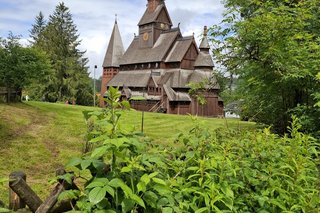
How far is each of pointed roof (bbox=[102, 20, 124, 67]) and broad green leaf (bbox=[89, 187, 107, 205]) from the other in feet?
179

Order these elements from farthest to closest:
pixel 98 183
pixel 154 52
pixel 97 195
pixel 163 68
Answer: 1. pixel 154 52
2. pixel 163 68
3. pixel 98 183
4. pixel 97 195

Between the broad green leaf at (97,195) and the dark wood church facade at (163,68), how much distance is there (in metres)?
32.9

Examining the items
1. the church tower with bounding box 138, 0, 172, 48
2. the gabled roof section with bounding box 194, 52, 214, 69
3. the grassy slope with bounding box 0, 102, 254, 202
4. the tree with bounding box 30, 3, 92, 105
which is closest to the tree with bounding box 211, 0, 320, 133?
the grassy slope with bounding box 0, 102, 254, 202

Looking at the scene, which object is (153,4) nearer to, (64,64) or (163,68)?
(163,68)

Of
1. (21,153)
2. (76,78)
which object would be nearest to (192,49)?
(76,78)

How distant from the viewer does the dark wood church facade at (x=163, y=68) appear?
40094 millimetres

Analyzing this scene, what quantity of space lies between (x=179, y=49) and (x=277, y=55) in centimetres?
3461

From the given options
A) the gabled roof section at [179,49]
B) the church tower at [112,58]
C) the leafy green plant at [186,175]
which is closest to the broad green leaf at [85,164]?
the leafy green plant at [186,175]

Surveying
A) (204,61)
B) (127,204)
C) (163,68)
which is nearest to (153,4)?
(163,68)

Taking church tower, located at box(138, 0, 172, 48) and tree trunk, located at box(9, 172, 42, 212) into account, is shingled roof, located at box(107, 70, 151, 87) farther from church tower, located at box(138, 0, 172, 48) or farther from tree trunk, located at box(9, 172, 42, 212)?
tree trunk, located at box(9, 172, 42, 212)

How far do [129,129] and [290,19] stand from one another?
8.81 metres

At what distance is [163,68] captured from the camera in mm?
43750

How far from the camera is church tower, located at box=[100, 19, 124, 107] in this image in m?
55.5

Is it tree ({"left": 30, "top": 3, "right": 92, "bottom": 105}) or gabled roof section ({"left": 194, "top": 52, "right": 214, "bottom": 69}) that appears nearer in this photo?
gabled roof section ({"left": 194, "top": 52, "right": 214, "bottom": 69})
